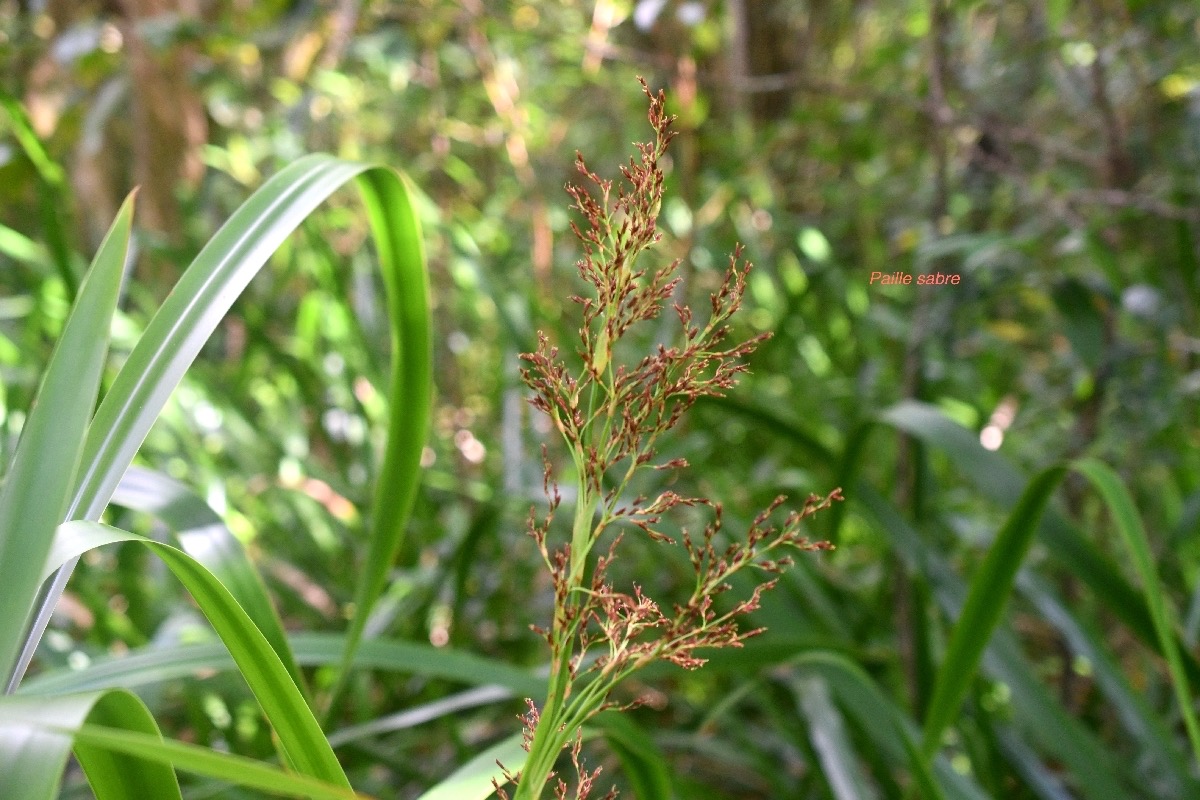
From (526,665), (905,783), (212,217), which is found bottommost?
(905,783)

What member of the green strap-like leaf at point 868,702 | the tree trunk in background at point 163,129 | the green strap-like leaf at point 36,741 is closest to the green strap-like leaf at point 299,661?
the green strap-like leaf at point 868,702

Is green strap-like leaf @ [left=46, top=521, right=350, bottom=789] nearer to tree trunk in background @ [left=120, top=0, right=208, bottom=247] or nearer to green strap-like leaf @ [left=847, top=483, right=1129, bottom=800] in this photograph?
green strap-like leaf @ [left=847, top=483, right=1129, bottom=800]

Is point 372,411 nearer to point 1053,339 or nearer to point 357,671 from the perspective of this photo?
point 357,671

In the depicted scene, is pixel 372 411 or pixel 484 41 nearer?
pixel 372 411

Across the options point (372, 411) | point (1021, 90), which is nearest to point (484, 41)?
point (372, 411)

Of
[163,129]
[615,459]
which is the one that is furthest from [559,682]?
[163,129]

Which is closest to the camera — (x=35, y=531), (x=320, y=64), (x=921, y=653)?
(x=35, y=531)

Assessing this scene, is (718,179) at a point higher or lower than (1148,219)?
higher
